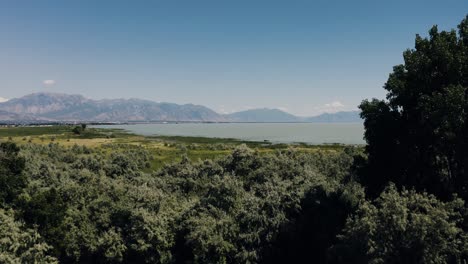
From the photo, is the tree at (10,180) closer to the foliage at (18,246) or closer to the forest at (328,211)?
the forest at (328,211)

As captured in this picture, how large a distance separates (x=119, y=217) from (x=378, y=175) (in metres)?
26.9

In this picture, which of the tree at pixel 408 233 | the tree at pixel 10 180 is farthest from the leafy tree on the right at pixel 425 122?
the tree at pixel 10 180

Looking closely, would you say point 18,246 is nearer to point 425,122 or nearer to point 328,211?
point 328,211

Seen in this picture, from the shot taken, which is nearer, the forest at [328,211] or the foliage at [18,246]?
the forest at [328,211]

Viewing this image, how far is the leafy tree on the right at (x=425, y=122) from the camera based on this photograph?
98.3 feet

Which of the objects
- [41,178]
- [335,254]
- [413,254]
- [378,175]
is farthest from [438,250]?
[41,178]

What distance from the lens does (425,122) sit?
32.2 m

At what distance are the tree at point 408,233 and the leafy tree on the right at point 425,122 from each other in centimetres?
744

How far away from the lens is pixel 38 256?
3153 cm

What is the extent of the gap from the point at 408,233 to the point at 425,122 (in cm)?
1222

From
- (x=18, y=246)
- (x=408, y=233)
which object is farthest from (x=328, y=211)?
(x=18, y=246)

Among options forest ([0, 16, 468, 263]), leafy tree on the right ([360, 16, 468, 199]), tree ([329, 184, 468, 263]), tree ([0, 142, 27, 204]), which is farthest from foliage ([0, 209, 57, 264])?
leafy tree on the right ([360, 16, 468, 199])

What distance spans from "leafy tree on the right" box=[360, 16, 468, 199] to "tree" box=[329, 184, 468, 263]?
7.44 metres

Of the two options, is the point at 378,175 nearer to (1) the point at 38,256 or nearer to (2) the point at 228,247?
(2) the point at 228,247
